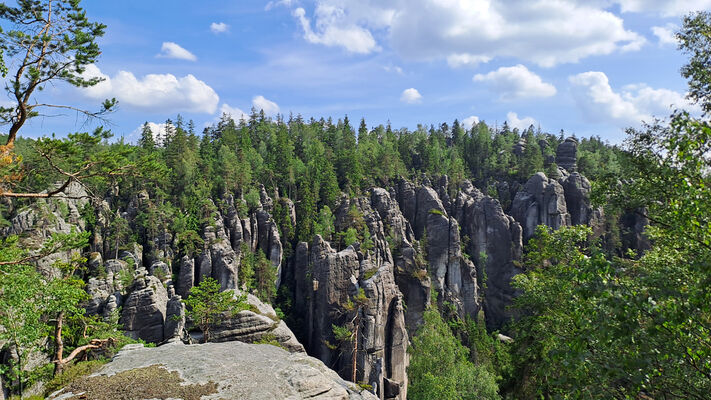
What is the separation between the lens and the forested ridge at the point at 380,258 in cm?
617

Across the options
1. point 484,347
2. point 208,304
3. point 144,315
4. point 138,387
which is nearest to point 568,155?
point 484,347

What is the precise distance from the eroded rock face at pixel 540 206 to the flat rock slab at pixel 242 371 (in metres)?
62.0

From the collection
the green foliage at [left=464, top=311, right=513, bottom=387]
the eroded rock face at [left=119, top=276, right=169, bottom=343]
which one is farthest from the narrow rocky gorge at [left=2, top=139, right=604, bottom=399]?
the green foliage at [left=464, top=311, right=513, bottom=387]

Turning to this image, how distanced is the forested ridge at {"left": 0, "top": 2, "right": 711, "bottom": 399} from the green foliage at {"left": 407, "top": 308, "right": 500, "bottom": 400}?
199 millimetres

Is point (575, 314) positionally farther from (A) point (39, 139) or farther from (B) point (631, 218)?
(B) point (631, 218)

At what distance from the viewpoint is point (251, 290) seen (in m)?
51.5

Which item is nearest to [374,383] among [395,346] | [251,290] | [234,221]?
[395,346]

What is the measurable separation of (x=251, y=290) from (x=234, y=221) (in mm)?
11357

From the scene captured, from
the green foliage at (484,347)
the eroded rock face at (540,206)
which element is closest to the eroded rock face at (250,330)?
the green foliage at (484,347)

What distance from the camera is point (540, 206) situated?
69562mm

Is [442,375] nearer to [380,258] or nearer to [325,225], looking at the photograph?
[380,258]

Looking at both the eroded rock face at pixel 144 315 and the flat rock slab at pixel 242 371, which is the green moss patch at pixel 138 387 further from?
the eroded rock face at pixel 144 315

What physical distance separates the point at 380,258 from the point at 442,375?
26.4m

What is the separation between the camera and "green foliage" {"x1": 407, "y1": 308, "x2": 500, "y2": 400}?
28453mm
